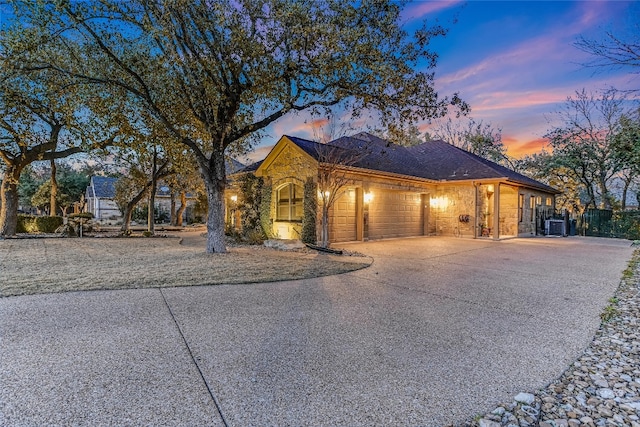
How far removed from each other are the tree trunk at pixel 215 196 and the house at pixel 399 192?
3288 millimetres

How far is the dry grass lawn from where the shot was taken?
5.11m

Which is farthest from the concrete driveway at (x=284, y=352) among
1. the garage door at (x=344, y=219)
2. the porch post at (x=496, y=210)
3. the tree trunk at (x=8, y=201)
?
the tree trunk at (x=8, y=201)

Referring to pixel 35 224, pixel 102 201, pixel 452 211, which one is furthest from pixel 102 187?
pixel 452 211

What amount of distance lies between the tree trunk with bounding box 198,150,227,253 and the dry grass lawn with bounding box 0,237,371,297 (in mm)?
512

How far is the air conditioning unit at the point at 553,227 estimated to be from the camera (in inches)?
661

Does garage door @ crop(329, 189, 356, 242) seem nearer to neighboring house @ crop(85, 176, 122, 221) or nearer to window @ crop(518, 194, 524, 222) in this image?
window @ crop(518, 194, 524, 222)

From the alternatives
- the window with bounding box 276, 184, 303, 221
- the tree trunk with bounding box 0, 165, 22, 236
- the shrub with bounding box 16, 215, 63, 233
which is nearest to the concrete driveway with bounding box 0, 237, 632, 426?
the window with bounding box 276, 184, 303, 221

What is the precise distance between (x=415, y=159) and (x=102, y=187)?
103 ft

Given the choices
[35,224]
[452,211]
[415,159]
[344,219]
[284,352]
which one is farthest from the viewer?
[415,159]

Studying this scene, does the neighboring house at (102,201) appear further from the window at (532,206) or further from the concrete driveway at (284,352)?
the window at (532,206)

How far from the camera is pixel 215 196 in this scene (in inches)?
345

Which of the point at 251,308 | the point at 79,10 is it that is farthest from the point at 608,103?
the point at 79,10

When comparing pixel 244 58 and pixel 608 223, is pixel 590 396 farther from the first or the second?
pixel 608 223

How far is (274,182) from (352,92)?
6.21 meters
